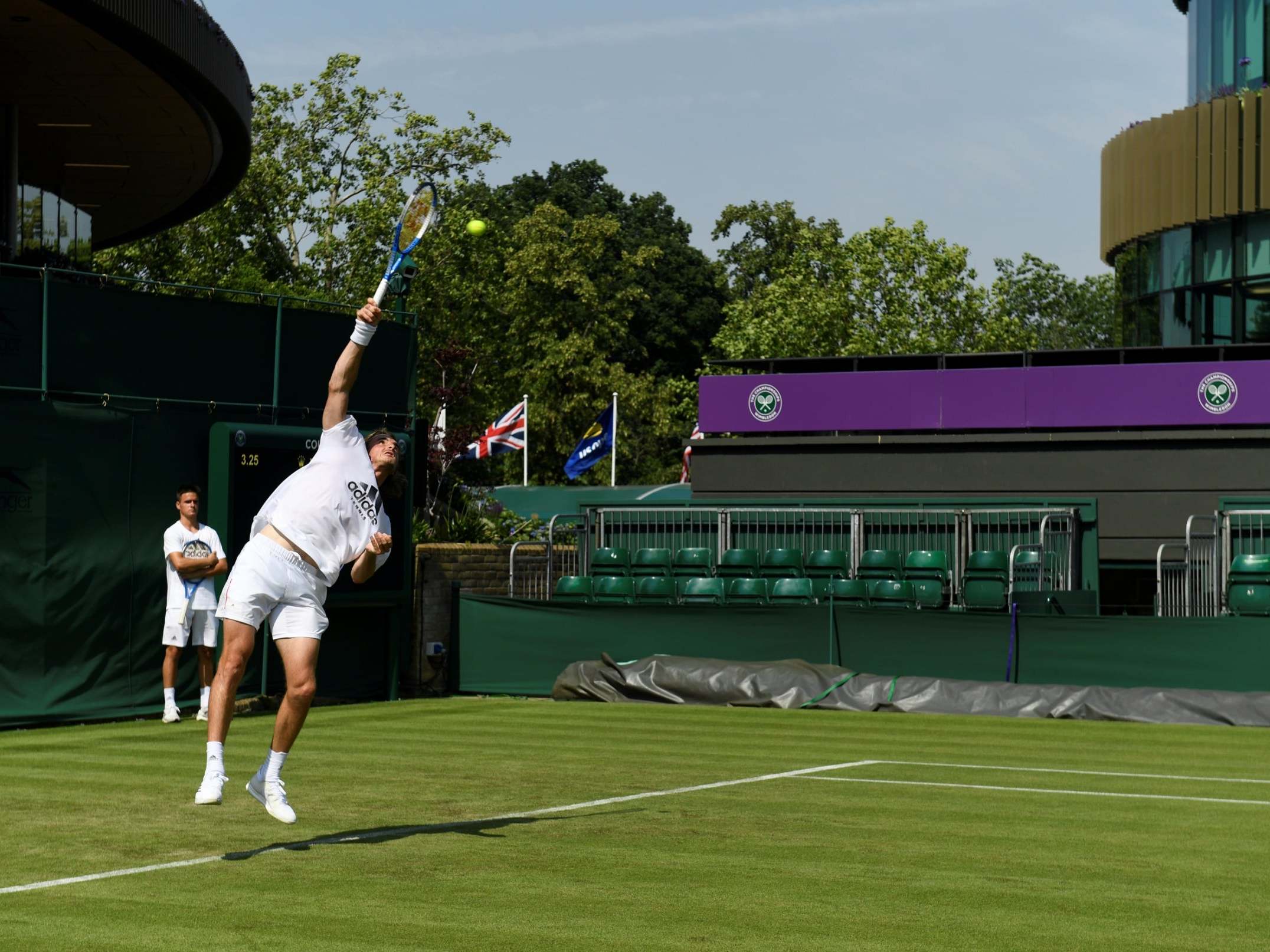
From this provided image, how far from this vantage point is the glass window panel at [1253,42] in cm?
3788

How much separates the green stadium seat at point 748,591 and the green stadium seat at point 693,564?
39.2 inches

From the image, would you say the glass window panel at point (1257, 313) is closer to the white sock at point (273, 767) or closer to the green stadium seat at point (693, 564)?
the green stadium seat at point (693, 564)

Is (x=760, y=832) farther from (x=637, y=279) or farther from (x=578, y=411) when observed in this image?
(x=637, y=279)

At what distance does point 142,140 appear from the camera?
25.9m

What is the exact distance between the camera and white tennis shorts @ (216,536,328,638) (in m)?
9.02

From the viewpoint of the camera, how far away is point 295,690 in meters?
8.88

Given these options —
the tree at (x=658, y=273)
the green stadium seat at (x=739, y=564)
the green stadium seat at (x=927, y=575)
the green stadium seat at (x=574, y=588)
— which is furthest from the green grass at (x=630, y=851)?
the tree at (x=658, y=273)

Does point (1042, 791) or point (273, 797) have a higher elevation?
point (273, 797)

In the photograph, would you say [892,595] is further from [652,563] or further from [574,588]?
[574,588]

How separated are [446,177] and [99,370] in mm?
→ 42582

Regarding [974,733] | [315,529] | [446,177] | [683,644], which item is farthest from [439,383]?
[315,529]

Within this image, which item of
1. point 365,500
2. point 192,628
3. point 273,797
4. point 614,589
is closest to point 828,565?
point 614,589

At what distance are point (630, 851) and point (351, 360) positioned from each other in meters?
2.88

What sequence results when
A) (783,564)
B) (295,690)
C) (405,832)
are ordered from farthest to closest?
(783,564)
(405,832)
(295,690)
